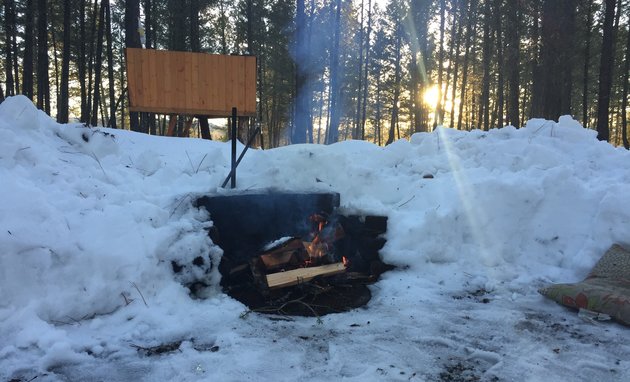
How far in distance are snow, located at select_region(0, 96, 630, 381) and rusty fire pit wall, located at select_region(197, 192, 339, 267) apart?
0.26 m

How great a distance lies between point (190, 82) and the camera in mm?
8570

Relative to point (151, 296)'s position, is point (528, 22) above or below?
above

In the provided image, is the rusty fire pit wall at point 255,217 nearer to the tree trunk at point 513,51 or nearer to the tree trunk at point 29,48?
the tree trunk at point 29,48

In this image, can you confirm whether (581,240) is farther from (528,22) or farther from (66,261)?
(528,22)

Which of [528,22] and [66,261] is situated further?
[528,22]

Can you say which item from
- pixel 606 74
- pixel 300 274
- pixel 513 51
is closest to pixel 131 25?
pixel 300 274

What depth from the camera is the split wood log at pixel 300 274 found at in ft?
13.4

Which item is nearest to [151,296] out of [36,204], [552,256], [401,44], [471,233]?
[36,204]

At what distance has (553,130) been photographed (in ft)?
21.2

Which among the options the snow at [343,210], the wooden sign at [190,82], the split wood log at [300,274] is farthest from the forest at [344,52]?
the split wood log at [300,274]

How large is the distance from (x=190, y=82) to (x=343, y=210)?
5.18 meters

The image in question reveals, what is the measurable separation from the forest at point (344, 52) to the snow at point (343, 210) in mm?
4796

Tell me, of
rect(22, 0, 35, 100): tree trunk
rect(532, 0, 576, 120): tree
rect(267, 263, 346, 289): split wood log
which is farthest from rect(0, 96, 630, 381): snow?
rect(22, 0, 35, 100): tree trunk

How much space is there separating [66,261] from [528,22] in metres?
20.6
